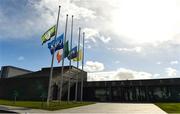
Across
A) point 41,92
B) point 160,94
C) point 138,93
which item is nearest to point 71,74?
point 41,92

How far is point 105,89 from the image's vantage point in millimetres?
50062

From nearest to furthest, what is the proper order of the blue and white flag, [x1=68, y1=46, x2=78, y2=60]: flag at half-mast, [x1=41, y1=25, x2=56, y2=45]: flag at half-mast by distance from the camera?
1. [x1=41, y1=25, x2=56, y2=45]: flag at half-mast
2. the blue and white flag
3. [x1=68, y1=46, x2=78, y2=60]: flag at half-mast

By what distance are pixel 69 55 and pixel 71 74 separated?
60.4 ft

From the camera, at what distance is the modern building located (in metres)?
44.4

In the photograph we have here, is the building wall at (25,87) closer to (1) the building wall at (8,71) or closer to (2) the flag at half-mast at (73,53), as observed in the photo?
(2) the flag at half-mast at (73,53)

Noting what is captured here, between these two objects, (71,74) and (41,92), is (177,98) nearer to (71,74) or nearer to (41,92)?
(71,74)

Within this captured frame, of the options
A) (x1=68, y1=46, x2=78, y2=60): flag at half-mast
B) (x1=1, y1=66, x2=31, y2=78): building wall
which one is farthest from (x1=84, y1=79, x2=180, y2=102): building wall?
(x1=1, y1=66, x2=31, y2=78): building wall

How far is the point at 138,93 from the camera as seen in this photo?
1853 inches

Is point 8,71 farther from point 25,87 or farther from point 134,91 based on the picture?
point 134,91

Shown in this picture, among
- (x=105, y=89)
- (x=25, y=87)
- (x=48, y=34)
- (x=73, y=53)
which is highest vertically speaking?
(x=48, y=34)

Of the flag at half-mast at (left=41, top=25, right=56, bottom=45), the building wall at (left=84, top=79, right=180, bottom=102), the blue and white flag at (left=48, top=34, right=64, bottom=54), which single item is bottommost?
the building wall at (left=84, top=79, right=180, bottom=102)

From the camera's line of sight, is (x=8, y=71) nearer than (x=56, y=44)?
No

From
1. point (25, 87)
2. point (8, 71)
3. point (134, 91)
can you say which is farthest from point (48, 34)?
point (8, 71)

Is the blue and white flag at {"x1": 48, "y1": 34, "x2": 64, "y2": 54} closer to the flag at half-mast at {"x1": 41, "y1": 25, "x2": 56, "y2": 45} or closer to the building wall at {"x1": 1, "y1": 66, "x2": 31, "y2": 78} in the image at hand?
the flag at half-mast at {"x1": 41, "y1": 25, "x2": 56, "y2": 45}
